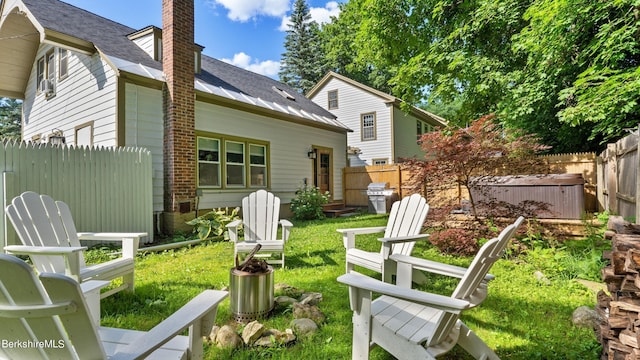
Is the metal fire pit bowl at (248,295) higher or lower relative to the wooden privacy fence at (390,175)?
lower

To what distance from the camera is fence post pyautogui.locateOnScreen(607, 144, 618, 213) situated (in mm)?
5129

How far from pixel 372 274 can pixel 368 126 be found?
12759 millimetres

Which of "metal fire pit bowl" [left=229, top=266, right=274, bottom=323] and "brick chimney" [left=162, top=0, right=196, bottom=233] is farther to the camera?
"brick chimney" [left=162, top=0, right=196, bottom=233]

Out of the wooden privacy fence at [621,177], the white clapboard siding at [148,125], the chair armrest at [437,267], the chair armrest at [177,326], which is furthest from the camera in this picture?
the white clapboard siding at [148,125]

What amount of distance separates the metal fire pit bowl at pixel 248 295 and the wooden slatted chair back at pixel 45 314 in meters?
1.57

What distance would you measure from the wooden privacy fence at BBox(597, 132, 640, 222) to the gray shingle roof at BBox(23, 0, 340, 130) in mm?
8241

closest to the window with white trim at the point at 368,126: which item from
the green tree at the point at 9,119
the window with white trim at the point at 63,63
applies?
the window with white trim at the point at 63,63

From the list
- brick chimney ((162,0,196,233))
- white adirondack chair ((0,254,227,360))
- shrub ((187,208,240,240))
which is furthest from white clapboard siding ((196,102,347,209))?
white adirondack chair ((0,254,227,360))

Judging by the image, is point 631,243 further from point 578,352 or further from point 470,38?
point 470,38

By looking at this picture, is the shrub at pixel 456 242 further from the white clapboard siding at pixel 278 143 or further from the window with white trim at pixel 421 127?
the window with white trim at pixel 421 127

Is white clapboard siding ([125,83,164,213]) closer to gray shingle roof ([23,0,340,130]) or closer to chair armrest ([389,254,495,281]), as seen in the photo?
gray shingle roof ([23,0,340,130])

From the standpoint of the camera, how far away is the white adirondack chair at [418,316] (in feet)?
5.12

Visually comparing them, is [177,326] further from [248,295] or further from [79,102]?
[79,102]

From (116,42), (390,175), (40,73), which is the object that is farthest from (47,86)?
(390,175)
